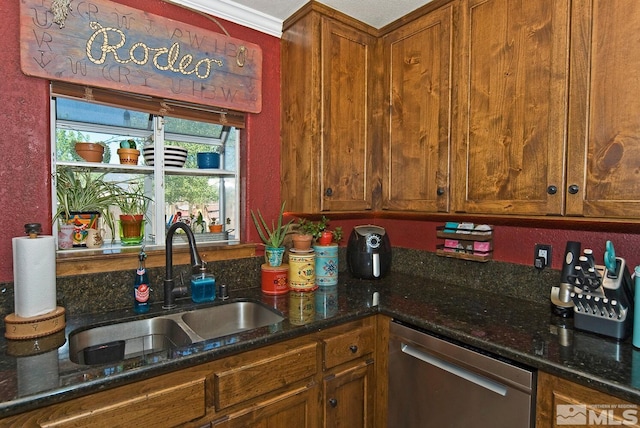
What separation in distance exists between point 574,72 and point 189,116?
5.53 ft

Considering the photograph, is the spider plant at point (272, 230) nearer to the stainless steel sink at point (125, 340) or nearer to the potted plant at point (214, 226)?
the potted plant at point (214, 226)

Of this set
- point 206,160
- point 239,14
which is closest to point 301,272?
point 206,160

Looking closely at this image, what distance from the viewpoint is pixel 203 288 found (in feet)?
5.39

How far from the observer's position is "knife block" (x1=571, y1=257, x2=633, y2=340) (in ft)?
3.92

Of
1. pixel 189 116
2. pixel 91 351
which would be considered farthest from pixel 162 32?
pixel 91 351

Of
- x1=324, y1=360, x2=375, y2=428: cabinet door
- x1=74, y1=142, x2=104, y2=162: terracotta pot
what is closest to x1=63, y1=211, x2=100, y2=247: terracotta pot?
x1=74, y1=142, x2=104, y2=162: terracotta pot

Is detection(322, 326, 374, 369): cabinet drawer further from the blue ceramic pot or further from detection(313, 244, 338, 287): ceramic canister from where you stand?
the blue ceramic pot

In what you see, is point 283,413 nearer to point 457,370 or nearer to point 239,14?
point 457,370

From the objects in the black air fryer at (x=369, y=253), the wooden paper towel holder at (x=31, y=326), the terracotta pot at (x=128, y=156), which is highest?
the terracotta pot at (x=128, y=156)

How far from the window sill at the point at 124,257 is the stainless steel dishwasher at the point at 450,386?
949 millimetres

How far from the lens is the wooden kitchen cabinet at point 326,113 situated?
181 cm

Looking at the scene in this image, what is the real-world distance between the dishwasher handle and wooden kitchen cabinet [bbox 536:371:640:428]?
0.40ft

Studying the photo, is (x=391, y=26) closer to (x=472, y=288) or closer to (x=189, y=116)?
(x=189, y=116)

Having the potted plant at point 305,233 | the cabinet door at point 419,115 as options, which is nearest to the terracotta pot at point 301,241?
the potted plant at point 305,233
